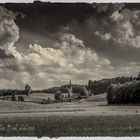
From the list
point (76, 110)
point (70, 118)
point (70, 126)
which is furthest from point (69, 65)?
point (70, 126)

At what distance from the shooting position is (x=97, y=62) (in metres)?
16.5

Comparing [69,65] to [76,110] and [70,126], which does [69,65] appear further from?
[70,126]

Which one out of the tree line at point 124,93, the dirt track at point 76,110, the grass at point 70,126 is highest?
the tree line at point 124,93

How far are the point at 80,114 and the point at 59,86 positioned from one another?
0.55 metres

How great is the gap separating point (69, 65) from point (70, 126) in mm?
944

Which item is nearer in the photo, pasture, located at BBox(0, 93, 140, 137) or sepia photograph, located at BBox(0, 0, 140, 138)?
pasture, located at BBox(0, 93, 140, 137)

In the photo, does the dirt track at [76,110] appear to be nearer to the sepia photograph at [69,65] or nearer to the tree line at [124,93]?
the sepia photograph at [69,65]

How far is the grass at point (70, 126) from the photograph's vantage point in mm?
16141

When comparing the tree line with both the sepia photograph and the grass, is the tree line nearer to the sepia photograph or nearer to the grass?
the sepia photograph

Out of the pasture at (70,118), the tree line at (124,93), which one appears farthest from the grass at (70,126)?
the tree line at (124,93)

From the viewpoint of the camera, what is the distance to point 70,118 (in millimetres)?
16422

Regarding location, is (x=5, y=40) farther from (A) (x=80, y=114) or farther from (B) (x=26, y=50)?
(A) (x=80, y=114)

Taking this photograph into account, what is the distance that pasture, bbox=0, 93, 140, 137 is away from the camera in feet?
53.1

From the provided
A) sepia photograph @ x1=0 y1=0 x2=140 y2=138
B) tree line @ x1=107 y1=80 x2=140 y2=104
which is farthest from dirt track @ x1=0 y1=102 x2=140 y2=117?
tree line @ x1=107 y1=80 x2=140 y2=104
